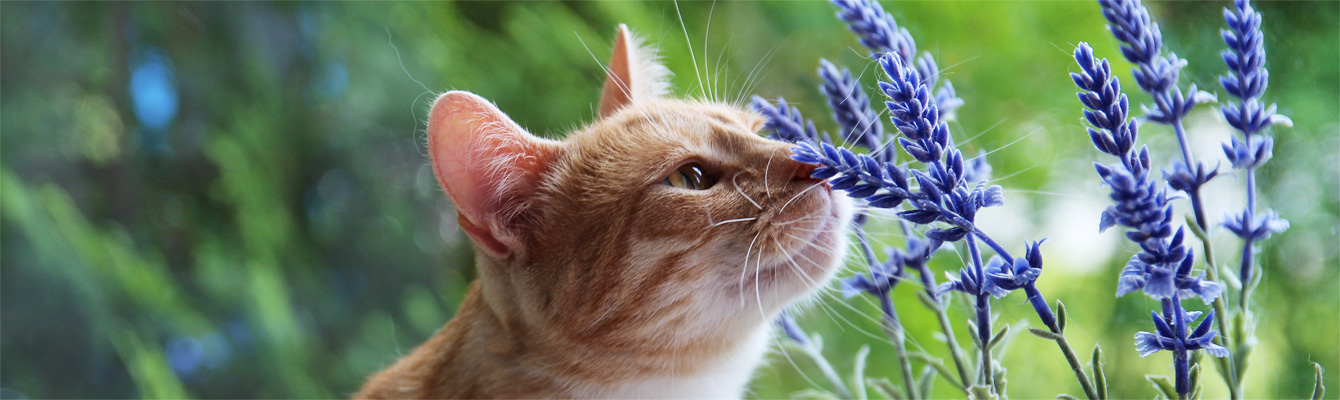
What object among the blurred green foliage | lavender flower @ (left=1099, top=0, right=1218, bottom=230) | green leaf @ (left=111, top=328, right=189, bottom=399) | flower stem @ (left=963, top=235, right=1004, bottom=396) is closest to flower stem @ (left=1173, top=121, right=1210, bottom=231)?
lavender flower @ (left=1099, top=0, right=1218, bottom=230)

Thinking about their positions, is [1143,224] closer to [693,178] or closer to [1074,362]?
[1074,362]

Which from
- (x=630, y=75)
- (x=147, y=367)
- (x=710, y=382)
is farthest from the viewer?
(x=147, y=367)

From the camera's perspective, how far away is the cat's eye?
2.27ft

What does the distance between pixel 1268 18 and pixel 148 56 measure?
178 centimetres

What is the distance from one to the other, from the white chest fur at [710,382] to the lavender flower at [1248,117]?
1.35 feet

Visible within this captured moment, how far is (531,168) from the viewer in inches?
28.0

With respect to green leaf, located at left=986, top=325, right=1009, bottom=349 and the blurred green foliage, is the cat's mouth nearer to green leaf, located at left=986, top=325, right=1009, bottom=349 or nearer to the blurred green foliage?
green leaf, located at left=986, top=325, right=1009, bottom=349

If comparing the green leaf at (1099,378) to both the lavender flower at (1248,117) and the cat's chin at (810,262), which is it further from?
the cat's chin at (810,262)

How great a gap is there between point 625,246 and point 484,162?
14cm

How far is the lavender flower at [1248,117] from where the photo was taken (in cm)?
38

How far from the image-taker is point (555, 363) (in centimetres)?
70

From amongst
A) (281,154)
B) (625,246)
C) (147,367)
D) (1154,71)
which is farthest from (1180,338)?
(281,154)

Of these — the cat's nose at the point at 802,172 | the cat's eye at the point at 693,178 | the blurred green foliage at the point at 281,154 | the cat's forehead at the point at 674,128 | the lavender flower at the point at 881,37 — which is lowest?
the cat's nose at the point at 802,172

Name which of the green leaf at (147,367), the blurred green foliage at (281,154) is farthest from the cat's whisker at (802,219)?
the green leaf at (147,367)
